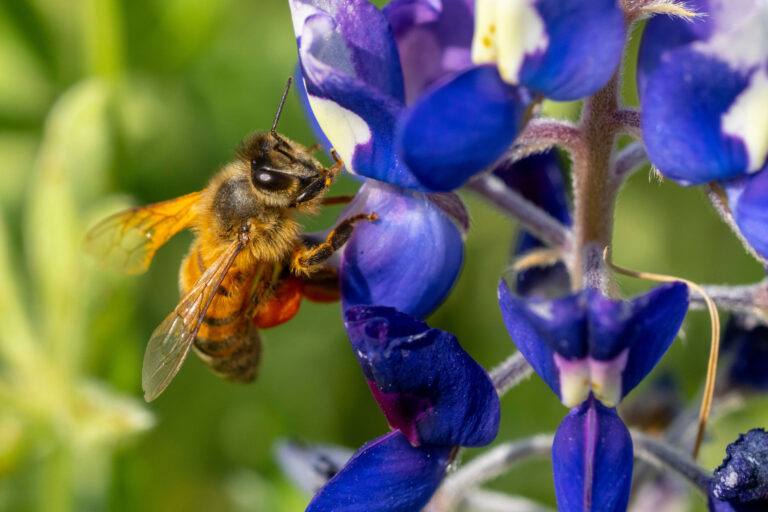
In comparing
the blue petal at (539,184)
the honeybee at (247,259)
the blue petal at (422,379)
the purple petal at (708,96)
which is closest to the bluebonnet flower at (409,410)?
the blue petal at (422,379)

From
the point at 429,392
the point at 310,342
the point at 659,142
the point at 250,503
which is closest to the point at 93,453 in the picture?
the point at 250,503

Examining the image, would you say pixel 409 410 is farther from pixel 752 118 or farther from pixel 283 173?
pixel 752 118

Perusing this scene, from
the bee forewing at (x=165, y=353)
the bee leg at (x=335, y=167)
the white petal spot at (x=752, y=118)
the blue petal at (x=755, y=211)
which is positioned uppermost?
the white petal spot at (x=752, y=118)

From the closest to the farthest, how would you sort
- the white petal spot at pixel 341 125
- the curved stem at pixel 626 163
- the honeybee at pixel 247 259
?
the white petal spot at pixel 341 125 < the curved stem at pixel 626 163 < the honeybee at pixel 247 259

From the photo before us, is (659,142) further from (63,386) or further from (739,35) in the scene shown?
(63,386)

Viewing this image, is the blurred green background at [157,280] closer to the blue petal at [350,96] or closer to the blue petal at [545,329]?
the blue petal at [350,96]

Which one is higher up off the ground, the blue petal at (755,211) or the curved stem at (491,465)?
the blue petal at (755,211)
